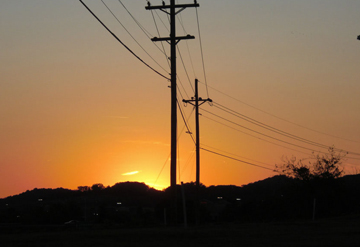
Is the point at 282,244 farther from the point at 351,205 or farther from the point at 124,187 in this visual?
the point at 124,187

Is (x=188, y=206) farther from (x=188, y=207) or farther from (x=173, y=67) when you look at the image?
(x=173, y=67)

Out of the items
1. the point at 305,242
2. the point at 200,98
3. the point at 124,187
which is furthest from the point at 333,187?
the point at 124,187

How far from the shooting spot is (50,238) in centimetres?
1542

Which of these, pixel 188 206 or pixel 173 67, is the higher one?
pixel 173 67

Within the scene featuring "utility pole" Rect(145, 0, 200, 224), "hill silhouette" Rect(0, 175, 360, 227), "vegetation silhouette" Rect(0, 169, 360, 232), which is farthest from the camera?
"hill silhouette" Rect(0, 175, 360, 227)

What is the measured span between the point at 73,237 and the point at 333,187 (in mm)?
47701

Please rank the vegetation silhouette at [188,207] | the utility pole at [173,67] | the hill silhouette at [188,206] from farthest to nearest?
the hill silhouette at [188,206], the vegetation silhouette at [188,207], the utility pole at [173,67]

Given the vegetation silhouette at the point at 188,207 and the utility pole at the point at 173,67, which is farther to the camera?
the vegetation silhouette at the point at 188,207

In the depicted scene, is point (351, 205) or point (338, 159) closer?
point (351, 205)

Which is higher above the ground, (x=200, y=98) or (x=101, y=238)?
(x=200, y=98)

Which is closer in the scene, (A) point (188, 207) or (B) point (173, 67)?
(B) point (173, 67)

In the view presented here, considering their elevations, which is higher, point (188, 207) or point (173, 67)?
point (173, 67)

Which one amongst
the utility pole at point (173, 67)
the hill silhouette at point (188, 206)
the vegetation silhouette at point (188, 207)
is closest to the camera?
the utility pole at point (173, 67)

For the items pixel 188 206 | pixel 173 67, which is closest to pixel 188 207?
pixel 188 206
